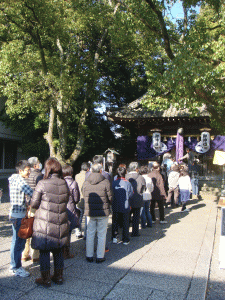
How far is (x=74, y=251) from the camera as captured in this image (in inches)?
210

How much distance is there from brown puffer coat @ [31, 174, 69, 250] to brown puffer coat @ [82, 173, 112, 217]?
1.01 metres

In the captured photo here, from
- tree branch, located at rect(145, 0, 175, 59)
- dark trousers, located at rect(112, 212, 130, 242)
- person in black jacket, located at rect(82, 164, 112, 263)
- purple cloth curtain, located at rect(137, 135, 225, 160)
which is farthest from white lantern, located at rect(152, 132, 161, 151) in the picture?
person in black jacket, located at rect(82, 164, 112, 263)

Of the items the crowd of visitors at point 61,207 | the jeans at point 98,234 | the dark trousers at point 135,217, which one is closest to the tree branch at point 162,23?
the crowd of visitors at point 61,207

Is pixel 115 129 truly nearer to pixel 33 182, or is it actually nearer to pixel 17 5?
pixel 17 5

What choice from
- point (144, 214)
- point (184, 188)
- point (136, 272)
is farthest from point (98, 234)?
point (184, 188)

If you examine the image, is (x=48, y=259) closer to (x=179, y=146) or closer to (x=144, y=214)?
(x=144, y=214)

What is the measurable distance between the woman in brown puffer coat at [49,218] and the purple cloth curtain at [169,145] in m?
11.5

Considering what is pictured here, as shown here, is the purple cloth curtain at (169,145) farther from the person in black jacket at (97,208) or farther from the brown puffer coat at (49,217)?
the brown puffer coat at (49,217)

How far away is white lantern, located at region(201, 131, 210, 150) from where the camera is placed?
13.9 meters

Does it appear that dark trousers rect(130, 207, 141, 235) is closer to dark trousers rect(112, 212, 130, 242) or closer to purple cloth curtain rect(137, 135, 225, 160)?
dark trousers rect(112, 212, 130, 242)

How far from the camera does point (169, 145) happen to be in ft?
48.5

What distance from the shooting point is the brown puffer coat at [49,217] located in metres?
3.60

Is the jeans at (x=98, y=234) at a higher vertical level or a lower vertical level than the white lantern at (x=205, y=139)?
lower

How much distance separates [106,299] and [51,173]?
180 centimetres
